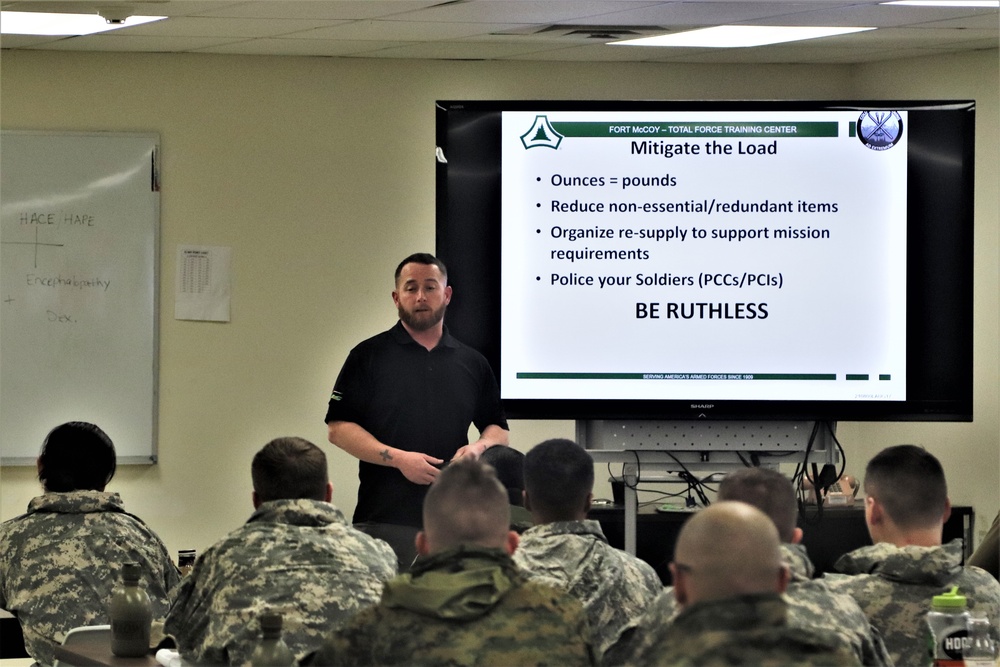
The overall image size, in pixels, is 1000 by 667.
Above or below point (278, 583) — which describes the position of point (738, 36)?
above

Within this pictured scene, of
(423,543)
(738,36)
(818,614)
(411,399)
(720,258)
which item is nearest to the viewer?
(818,614)

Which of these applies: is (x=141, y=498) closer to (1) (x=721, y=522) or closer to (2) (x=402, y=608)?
(2) (x=402, y=608)

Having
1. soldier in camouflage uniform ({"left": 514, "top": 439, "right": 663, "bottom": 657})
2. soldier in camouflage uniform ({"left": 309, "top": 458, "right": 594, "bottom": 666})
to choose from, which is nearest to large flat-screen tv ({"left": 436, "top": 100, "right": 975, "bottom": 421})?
soldier in camouflage uniform ({"left": 514, "top": 439, "right": 663, "bottom": 657})

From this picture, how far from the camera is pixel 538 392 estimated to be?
4.63 m

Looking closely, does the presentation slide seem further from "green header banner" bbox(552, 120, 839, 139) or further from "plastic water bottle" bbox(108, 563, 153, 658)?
"plastic water bottle" bbox(108, 563, 153, 658)

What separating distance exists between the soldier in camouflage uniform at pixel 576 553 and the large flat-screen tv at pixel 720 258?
1.32m

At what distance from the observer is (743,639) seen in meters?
1.82

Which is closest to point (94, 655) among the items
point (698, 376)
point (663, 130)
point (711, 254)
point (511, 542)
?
point (511, 542)

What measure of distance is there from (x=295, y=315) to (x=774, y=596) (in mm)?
4576

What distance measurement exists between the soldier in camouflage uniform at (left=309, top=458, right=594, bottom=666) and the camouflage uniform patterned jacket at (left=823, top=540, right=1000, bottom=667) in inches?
33.1

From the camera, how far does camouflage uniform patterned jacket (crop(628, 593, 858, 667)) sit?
5.98 ft

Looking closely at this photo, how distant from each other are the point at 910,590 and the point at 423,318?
209 centimetres

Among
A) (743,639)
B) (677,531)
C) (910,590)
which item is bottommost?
(677,531)

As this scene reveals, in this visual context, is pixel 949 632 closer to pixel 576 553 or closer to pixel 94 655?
pixel 576 553
